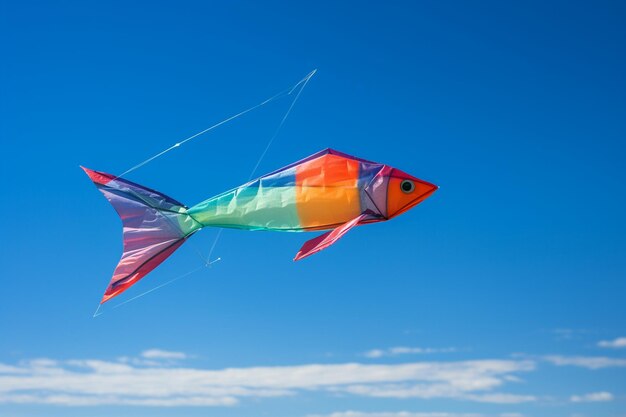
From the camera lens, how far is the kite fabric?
78.2ft

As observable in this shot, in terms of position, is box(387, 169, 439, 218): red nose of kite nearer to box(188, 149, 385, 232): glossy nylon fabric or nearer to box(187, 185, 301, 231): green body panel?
box(188, 149, 385, 232): glossy nylon fabric

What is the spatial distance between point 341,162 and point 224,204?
3591 mm

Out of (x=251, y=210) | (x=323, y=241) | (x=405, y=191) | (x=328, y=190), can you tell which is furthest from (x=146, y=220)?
(x=405, y=191)

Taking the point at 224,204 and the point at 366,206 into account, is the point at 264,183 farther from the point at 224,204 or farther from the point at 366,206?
the point at 366,206

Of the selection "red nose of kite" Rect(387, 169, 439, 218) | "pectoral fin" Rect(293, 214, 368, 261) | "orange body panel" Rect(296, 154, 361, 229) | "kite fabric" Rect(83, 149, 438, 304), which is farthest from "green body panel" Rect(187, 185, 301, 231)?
"red nose of kite" Rect(387, 169, 439, 218)

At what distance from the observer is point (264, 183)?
2455 cm

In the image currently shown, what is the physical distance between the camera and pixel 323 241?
22172 mm

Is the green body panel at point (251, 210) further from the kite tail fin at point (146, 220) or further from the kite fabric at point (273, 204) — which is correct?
the kite tail fin at point (146, 220)

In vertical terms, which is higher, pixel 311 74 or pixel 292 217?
pixel 311 74

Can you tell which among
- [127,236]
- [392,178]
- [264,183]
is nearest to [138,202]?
[127,236]

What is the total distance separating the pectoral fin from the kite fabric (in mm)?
807

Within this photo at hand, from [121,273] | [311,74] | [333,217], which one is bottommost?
[121,273]

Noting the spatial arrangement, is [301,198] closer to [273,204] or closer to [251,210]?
[273,204]

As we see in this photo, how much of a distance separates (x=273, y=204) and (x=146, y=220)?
12.2 feet
